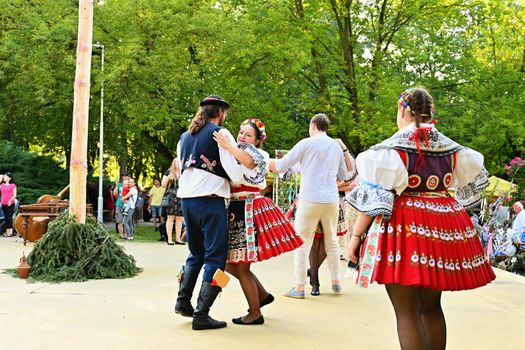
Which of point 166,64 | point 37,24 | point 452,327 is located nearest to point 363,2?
point 166,64

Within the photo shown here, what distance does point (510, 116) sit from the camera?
914 inches

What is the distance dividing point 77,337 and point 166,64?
49.6ft

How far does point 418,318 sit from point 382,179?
79 cm

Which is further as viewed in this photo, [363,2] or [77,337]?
[363,2]

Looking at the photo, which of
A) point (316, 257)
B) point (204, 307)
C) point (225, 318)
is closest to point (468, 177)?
point (204, 307)

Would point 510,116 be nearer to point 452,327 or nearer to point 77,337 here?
point 452,327

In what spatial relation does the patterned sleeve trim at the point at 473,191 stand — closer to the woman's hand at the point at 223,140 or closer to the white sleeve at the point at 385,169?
the white sleeve at the point at 385,169

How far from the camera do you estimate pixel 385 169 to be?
3.96 m

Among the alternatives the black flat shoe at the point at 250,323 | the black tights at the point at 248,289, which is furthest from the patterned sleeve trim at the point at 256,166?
the black flat shoe at the point at 250,323

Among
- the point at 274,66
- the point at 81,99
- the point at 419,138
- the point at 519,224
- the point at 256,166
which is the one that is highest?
the point at 274,66

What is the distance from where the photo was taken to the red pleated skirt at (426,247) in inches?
154

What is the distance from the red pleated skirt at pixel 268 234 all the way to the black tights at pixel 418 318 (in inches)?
77.2

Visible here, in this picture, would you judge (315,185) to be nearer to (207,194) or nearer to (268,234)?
(268,234)

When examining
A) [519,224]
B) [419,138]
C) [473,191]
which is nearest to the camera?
[419,138]
